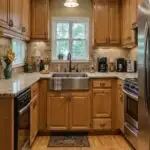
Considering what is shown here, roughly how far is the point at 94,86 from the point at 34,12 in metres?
1.86

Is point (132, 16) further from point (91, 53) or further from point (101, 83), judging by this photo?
point (91, 53)

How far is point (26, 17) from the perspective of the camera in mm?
5102

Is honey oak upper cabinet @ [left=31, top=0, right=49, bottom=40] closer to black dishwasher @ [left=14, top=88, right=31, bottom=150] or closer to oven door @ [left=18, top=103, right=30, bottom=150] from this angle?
black dishwasher @ [left=14, top=88, right=31, bottom=150]

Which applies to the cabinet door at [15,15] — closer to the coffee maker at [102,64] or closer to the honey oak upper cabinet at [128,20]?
the honey oak upper cabinet at [128,20]

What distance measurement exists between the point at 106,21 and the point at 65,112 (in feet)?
6.39

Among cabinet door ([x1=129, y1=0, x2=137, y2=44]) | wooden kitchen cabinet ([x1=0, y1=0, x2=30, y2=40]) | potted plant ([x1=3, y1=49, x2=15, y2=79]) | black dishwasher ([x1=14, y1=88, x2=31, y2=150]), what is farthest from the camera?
cabinet door ([x1=129, y1=0, x2=137, y2=44])

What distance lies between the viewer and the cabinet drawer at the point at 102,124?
4891mm

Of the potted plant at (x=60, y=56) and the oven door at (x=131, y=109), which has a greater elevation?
the potted plant at (x=60, y=56)

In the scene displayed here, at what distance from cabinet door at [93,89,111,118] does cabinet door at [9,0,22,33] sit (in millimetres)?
1621

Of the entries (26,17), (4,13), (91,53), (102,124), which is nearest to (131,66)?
(91,53)

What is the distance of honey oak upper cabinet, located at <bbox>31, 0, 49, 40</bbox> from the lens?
555cm

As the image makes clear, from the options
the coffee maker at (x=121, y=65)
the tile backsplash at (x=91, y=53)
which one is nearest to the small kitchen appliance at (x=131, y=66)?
the coffee maker at (x=121, y=65)

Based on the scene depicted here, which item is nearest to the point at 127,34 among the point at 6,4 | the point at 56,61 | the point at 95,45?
the point at 95,45

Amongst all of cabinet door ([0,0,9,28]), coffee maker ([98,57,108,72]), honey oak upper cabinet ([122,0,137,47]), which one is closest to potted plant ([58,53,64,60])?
coffee maker ([98,57,108,72])
